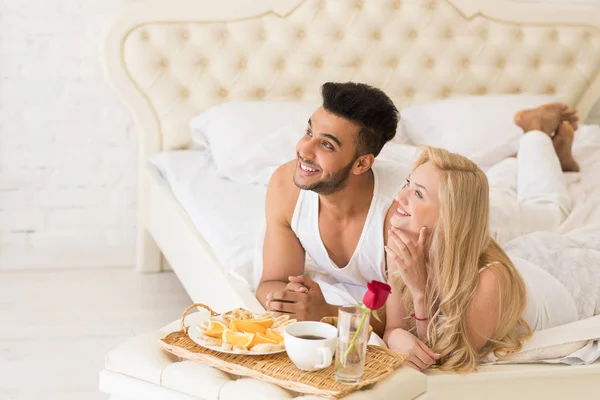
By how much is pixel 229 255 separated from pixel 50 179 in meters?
1.40

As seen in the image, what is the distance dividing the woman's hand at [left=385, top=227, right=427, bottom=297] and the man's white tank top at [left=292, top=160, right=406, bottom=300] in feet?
1.06

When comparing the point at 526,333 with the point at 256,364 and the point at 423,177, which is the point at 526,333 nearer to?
the point at 423,177

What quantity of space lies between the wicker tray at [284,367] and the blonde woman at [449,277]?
226 millimetres

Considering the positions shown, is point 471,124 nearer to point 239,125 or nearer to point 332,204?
point 239,125

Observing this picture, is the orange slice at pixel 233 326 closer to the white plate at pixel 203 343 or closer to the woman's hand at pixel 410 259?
the white plate at pixel 203 343

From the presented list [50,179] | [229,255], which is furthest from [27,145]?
[229,255]

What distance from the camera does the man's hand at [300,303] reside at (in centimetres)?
197

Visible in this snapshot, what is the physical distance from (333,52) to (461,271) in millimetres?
2009

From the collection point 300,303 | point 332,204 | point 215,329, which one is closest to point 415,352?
point 300,303

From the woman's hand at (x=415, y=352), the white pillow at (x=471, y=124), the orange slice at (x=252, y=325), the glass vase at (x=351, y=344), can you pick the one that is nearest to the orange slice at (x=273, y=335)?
the orange slice at (x=252, y=325)

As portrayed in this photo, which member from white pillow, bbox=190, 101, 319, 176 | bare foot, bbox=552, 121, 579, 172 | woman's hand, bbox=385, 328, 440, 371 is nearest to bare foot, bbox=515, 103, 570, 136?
bare foot, bbox=552, 121, 579, 172

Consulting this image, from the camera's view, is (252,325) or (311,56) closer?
(252,325)

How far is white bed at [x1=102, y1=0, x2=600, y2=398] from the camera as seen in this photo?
3500mm

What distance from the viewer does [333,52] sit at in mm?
3695
